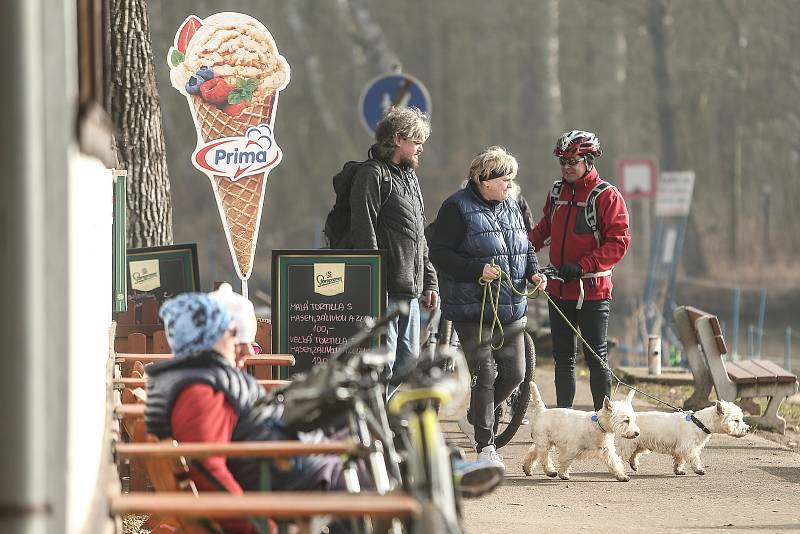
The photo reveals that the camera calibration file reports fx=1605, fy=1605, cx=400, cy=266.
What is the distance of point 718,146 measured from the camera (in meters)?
42.7

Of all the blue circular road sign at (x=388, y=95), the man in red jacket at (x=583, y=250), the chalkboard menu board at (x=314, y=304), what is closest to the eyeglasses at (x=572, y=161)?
the man in red jacket at (x=583, y=250)

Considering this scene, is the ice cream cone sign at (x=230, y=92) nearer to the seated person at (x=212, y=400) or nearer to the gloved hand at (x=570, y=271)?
the gloved hand at (x=570, y=271)

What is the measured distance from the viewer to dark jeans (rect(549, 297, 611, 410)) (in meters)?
8.87

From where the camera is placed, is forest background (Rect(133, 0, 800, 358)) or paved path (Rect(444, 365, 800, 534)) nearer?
paved path (Rect(444, 365, 800, 534))

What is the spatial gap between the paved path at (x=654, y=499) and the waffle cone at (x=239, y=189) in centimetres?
179

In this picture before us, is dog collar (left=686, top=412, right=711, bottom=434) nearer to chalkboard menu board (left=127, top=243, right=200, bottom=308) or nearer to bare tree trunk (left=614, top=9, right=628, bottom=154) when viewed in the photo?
chalkboard menu board (left=127, top=243, right=200, bottom=308)

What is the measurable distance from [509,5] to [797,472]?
4059 cm

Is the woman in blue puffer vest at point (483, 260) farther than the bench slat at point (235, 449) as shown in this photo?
Yes

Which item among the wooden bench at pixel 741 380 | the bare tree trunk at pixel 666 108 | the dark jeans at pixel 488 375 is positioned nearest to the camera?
the dark jeans at pixel 488 375

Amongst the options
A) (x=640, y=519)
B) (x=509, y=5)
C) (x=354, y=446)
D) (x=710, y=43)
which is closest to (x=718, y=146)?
(x=710, y=43)

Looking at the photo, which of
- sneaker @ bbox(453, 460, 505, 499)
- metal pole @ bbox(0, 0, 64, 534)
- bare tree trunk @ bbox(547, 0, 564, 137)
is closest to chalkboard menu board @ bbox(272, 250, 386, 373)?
sneaker @ bbox(453, 460, 505, 499)

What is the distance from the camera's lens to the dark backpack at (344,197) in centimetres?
829

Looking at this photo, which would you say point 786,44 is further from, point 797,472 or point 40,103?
point 40,103

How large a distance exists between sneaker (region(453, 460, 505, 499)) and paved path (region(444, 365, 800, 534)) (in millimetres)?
2329
